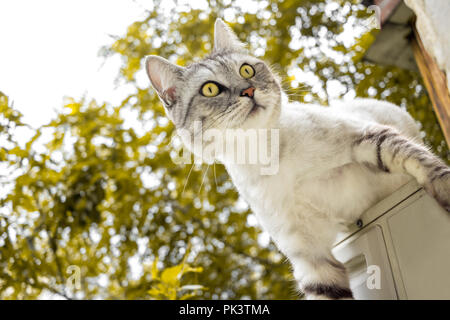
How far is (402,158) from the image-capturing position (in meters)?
0.94

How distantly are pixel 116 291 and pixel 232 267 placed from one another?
2.00ft

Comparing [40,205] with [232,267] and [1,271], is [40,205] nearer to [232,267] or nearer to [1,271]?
[1,271]

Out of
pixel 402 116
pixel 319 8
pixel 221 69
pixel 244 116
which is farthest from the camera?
pixel 319 8

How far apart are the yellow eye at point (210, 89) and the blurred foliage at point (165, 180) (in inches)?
25.8

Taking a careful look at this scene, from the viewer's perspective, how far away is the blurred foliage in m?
1.82

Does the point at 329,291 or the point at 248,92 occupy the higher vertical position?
the point at 248,92

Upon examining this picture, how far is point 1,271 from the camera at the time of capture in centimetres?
146

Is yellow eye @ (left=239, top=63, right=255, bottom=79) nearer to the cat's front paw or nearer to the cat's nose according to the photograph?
the cat's nose

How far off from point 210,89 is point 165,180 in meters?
1.01

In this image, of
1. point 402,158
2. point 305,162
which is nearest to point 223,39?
point 305,162

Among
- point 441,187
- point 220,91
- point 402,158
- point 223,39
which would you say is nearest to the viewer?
point 441,187

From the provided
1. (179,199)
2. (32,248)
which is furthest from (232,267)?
(32,248)

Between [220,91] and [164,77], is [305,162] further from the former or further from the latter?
[164,77]
